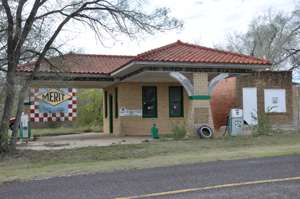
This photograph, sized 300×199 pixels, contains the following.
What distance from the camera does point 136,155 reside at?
605 inches

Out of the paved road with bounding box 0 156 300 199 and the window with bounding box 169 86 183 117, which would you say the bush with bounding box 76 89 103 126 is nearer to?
the window with bounding box 169 86 183 117

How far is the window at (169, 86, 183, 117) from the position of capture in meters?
25.9

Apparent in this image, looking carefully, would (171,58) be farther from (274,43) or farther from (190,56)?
(274,43)

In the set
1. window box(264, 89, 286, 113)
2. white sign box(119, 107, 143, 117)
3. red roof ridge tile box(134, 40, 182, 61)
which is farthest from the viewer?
window box(264, 89, 286, 113)

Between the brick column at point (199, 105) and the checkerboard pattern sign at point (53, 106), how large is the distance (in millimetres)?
16110

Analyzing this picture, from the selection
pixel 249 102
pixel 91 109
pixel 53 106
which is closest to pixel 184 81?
pixel 249 102

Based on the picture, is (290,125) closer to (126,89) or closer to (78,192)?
(126,89)

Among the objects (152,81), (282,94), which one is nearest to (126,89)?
(152,81)

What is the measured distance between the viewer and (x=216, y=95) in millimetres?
30781

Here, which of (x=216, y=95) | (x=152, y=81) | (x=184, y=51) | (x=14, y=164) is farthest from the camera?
(x=216, y=95)

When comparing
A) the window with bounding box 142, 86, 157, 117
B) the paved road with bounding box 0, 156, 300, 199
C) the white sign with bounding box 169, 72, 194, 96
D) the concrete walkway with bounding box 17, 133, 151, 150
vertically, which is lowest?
the paved road with bounding box 0, 156, 300, 199

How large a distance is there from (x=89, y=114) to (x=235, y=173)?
27.0m

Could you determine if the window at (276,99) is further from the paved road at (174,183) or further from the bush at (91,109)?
the paved road at (174,183)

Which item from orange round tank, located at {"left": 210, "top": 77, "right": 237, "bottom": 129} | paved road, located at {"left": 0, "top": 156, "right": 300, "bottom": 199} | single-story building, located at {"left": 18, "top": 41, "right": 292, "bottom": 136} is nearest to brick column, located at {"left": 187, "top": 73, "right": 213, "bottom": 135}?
single-story building, located at {"left": 18, "top": 41, "right": 292, "bottom": 136}
